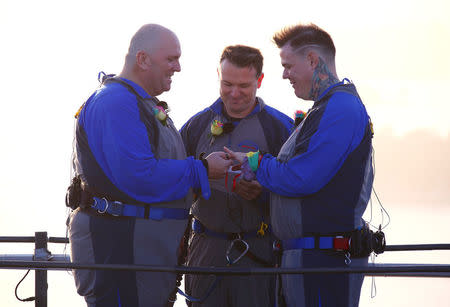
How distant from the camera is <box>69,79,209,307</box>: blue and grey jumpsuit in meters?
4.23

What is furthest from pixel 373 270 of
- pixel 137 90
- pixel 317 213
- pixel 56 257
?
pixel 56 257

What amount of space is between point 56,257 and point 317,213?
8.62 feet

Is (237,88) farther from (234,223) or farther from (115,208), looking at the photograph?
(115,208)

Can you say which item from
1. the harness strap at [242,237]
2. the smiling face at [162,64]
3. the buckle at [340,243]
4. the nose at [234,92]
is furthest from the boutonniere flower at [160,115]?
the buckle at [340,243]

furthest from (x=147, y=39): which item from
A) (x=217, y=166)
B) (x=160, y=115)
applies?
(x=217, y=166)

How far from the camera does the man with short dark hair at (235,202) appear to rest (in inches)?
208

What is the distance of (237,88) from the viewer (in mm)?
5484

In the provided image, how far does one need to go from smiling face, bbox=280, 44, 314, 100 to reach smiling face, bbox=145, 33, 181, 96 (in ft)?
2.53

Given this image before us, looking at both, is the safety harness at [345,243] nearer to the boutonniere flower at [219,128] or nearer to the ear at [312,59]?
the ear at [312,59]

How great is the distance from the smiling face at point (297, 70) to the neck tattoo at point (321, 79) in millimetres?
35

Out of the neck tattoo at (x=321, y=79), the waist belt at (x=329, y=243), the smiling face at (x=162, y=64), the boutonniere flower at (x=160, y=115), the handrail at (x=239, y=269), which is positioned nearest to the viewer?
the handrail at (x=239, y=269)

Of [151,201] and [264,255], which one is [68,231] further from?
[264,255]

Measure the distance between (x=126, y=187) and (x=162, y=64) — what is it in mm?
959

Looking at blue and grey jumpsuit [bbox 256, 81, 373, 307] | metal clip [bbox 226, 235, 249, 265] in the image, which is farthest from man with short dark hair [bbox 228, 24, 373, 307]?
metal clip [bbox 226, 235, 249, 265]
